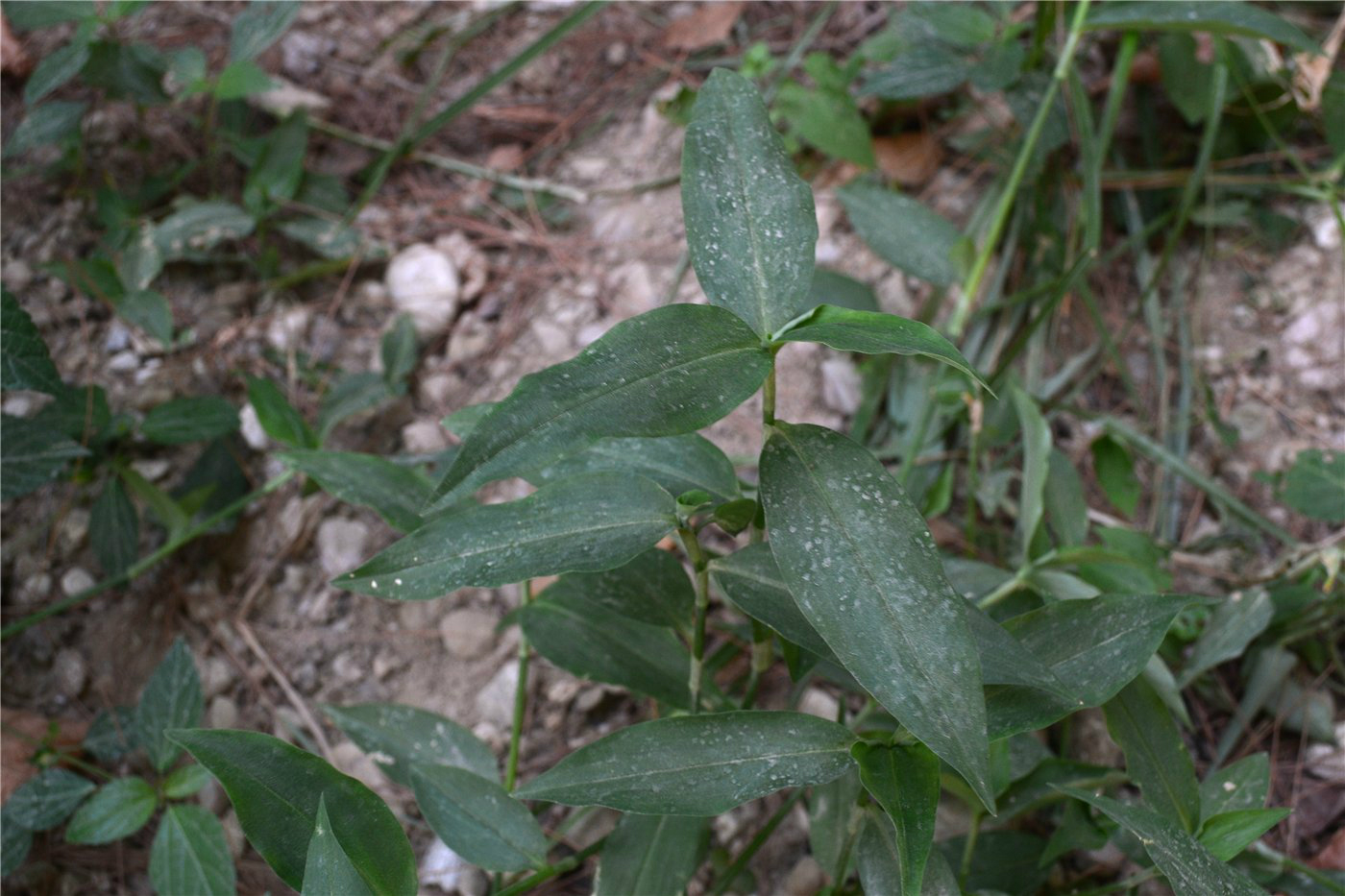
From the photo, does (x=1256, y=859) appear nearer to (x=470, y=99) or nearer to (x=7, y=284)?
(x=470, y=99)

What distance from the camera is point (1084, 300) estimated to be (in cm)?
166

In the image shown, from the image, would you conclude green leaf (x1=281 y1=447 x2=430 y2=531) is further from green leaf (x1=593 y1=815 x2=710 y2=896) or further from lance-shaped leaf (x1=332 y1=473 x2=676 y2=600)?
green leaf (x1=593 y1=815 x2=710 y2=896)

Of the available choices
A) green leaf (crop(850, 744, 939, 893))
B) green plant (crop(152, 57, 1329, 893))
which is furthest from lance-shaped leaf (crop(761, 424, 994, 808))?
green leaf (crop(850, 744, 939, 893))

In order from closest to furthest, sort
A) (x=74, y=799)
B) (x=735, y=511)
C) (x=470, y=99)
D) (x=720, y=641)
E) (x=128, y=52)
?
1. (x=735, y=511)
2. (x=74, y=799)
3. (x=720, y=641)
4. (x=128, y=52)
5. (x=470, y=99)

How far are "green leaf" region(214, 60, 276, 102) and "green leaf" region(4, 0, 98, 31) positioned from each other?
7.6 inches

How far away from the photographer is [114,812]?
1217mm

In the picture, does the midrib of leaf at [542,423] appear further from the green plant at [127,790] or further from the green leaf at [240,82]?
the green leaf at [240,82]

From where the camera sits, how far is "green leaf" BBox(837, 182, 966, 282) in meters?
1.45

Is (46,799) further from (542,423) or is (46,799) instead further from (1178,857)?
(1178,857)

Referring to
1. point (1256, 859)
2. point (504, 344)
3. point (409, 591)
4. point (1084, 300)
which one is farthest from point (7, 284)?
point (1256, 859)

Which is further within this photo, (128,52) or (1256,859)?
(128,52)

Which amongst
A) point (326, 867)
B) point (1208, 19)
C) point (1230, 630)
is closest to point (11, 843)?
point (326, 867)

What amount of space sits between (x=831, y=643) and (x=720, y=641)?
2.31 feet

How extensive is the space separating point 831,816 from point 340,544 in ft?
2.81
